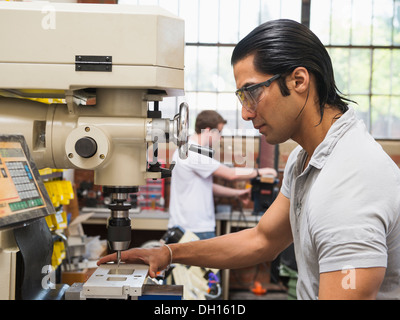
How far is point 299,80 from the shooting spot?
1.11 m

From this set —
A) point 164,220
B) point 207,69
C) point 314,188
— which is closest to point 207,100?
point 207,69

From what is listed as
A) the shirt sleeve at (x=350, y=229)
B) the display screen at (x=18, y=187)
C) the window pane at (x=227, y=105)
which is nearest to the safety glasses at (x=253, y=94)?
the shirt sleeve at (x=350, y=229)

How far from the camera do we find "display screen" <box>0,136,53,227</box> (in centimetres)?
69

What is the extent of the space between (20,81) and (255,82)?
566mm

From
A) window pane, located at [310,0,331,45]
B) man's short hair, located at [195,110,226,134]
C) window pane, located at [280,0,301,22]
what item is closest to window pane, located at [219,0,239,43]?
window pane, located at [280,0,301,22]

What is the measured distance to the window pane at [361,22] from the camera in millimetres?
4457

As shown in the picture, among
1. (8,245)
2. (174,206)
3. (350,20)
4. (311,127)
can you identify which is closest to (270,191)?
(174,206)

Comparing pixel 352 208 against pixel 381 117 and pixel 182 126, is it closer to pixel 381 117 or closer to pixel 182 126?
pixel 182 126

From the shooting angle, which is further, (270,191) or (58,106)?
(270,191)

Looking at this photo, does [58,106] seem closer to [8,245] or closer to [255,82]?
[8,245]

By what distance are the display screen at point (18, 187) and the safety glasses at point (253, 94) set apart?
58cm

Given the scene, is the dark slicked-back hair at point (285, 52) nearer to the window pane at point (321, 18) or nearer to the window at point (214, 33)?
the window at point (214, 33)

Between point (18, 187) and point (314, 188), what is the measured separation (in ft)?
1.99

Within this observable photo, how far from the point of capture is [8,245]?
3.46 feet
